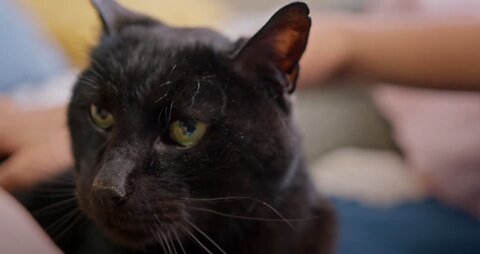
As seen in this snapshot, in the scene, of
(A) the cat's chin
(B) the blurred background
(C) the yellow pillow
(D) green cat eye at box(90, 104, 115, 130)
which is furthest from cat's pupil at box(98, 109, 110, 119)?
(C) the yellow pillow

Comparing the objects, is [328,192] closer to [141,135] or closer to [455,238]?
[455,238]

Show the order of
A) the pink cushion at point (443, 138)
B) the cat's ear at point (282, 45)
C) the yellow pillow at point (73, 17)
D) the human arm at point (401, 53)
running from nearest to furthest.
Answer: the cat's ear at point (282, 45), the human arm at point (401, 53), the pink cushion at point (443, 138), the yellow pillow at point (73, 17)

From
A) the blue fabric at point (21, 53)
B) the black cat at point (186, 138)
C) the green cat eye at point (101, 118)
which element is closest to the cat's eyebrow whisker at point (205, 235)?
the black cat at point (186, 138)

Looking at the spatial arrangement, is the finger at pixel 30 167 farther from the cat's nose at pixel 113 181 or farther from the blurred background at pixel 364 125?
the blurred background at pixel 364 125

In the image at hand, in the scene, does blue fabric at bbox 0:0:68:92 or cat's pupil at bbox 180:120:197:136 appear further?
blue fabric at bbox 0:0:68:92

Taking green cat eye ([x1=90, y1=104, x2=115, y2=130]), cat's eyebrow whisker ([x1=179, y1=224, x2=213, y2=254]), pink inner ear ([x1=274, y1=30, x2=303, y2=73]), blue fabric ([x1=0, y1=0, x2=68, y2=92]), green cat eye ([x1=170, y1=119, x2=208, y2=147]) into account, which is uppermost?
pink inner ear ([x1=274, y1=30, x2=303, y2=73])

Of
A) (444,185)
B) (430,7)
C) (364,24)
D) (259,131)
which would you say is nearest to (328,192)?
(444,185)

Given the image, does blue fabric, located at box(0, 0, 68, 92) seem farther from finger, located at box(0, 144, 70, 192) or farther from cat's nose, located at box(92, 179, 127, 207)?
cat's nose, located at box(92, 179, 127, 207)

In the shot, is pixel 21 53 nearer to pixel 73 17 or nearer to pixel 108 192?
pixel 73 17
